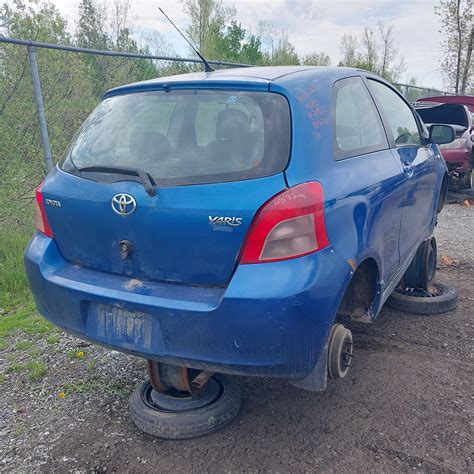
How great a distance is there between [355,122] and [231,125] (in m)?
0.93

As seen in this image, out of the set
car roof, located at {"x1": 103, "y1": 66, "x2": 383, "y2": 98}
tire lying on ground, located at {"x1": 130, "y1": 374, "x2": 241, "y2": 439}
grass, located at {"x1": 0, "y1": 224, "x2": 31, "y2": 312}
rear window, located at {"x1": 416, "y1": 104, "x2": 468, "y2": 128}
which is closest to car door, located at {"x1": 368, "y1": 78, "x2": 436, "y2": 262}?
car roof, located at {"x1": 103, "y1": 66, "x2": 383, "y2": 98}

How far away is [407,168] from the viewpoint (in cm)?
350

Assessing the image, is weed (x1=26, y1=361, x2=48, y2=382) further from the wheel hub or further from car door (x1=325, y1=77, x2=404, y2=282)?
car door (x1=325, y1=77, x2=404, y2=282)

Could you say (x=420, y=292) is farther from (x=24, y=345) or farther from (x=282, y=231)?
(x=24, y=345)

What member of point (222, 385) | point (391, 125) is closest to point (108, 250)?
point (222, 385)

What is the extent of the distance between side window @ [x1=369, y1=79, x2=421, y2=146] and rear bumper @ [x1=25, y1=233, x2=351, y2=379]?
1.73m

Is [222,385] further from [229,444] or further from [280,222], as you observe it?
[280,222]

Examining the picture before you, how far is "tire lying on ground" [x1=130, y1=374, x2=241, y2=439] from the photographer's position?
267 centimetres

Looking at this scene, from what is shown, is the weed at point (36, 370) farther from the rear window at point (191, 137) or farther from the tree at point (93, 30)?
the tree at point (93, 30)

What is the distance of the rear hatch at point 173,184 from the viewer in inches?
88.5

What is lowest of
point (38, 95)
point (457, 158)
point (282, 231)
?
point (457, 158)

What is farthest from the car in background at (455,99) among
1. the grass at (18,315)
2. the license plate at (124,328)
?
the license plate at (124,328)

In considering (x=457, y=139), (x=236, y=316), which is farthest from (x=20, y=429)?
(x=457, y=139)

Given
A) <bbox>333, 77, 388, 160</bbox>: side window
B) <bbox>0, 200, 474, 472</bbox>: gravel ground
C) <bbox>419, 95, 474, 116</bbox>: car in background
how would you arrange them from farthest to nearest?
<bbox>419, 95, 474, 116</bbox>: car in background, <bbox>333, 77, 388, 160</bbox>: side window, <bbox>0, 200, 474, 472</bbox>: gravel ground
